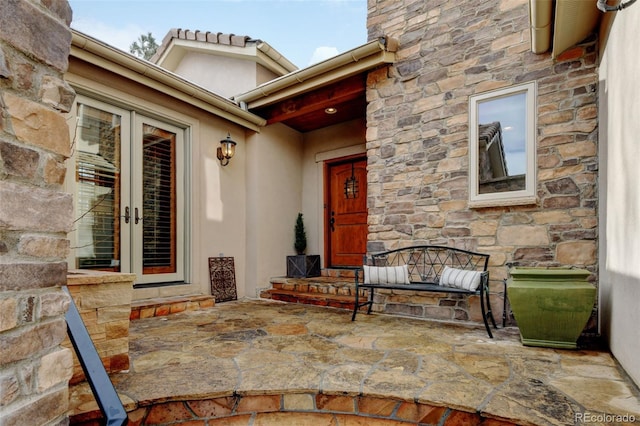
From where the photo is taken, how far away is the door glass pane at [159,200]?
398 cm

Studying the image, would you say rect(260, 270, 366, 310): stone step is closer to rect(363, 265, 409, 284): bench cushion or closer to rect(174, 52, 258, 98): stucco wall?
rect(363, 265, 409, 284): bench cushion

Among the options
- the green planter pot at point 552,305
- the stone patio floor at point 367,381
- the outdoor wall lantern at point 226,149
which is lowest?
the stone patio floor at point 367,381

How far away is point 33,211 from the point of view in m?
1.03

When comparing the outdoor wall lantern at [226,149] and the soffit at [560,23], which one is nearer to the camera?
the soffit at [560,23]

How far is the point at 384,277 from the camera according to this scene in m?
3.43

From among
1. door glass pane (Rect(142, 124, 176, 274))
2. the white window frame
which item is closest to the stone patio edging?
the white window frame

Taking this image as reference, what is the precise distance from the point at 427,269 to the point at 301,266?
86.8 inches

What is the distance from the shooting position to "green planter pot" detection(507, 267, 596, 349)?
243 cm

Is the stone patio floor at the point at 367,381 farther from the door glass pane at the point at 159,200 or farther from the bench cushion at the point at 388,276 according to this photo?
the door glass pane at the point at 159,200

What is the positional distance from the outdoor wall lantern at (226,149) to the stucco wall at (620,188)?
13.0 feet

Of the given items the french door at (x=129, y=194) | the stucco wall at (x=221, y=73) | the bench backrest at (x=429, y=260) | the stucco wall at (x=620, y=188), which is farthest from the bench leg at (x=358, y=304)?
the stucco wall at (x=221, y=73)

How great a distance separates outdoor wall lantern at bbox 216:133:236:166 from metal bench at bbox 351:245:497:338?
233 centimetres

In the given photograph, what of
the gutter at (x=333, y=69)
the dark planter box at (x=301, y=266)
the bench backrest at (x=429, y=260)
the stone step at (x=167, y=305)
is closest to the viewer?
the bench backrest at (x=429, y=260)

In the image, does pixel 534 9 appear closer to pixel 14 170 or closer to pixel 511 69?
pixel 511 69
